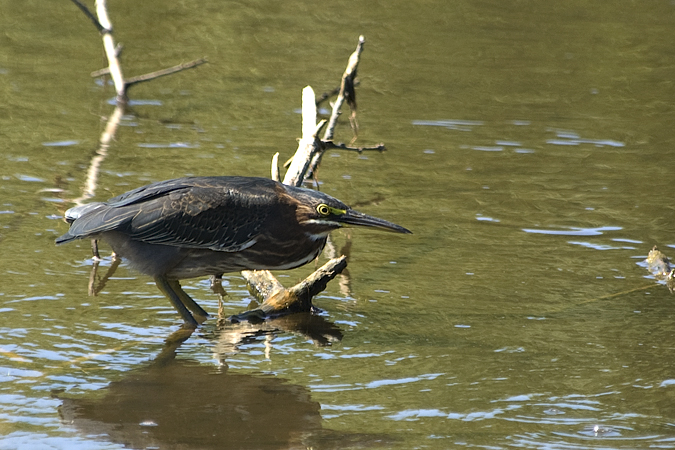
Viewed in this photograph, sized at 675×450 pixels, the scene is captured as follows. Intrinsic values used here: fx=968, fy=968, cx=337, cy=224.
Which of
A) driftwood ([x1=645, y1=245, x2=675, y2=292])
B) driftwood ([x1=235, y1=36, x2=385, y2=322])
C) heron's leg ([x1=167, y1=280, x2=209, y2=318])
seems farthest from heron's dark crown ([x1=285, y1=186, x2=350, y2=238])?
driftwood ([x1=645, y1=245, x2=675, y2=292])

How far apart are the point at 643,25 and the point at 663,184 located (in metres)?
7.66

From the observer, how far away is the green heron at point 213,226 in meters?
6.54

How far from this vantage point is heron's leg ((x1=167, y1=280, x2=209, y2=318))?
6.88 m

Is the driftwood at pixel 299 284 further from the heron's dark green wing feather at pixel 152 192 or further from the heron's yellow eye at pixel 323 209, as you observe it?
the heron's dark green wing feather at pixel 152 192

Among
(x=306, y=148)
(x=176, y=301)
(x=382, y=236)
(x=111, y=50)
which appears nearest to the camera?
(x=176, y=301)

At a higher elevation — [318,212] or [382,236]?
[318,212]

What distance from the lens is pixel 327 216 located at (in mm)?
6586

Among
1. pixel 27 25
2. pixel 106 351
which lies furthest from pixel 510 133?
pixel 27 25

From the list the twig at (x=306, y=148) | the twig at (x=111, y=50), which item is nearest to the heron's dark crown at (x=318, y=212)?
the twig at (x=306, y=148)

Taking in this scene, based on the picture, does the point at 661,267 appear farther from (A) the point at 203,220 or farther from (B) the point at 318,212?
(A) the point at 203,220

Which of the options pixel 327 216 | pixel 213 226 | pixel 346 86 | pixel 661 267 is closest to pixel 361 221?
pixel 327 216

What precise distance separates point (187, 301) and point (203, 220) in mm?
686

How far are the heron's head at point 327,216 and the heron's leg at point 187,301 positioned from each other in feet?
3.27

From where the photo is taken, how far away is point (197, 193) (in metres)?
6.67
